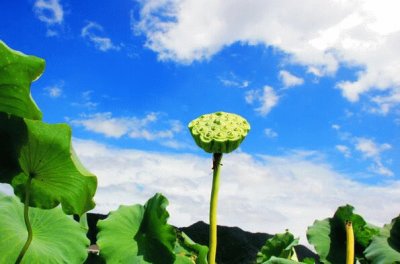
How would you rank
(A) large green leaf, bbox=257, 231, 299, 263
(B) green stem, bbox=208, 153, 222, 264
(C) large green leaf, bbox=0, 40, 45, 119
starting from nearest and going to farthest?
(C) large green leaf, bbox=0, 40, 45, 119 < (B) green stem, bbox=208, 153, 222, 264 < (A) large green leaf, bbox=257, 231, 299, 263

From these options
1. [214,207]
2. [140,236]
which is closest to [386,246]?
[214,207]

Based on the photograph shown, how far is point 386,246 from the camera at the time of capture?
2527 millimetres

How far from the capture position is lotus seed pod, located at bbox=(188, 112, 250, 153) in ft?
7.66

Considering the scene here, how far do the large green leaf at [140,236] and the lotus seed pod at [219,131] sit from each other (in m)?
0.33

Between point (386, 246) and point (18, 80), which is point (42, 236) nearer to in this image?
point (18, 80)

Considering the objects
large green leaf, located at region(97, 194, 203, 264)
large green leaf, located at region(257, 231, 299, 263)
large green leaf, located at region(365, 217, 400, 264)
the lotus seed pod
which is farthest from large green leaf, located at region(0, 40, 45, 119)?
large green leaf, located at region(365, 217, 400, 264)

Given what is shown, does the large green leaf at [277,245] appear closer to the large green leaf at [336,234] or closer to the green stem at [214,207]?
the large green leaf at [336,234]

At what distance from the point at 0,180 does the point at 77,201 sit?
0.78 feet

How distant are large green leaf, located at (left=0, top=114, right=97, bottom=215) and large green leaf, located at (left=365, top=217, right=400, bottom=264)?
4.58ft

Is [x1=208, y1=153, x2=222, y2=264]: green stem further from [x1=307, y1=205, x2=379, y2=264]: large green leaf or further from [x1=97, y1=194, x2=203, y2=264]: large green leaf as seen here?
[x1=307, y1=205, x2=379, y2=264]: large green leaf

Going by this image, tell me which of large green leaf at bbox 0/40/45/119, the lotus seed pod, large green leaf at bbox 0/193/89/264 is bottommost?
large green leaf at bbox 0/193/89/264

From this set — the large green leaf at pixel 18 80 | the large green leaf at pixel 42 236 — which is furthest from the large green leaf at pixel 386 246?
the large green leaf at pixel 18 80

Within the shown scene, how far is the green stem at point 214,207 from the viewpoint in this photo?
226 cm

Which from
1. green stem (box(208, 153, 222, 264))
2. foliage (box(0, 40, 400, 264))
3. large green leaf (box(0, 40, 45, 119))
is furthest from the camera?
green stem (box(208, 153, 222, 264))
